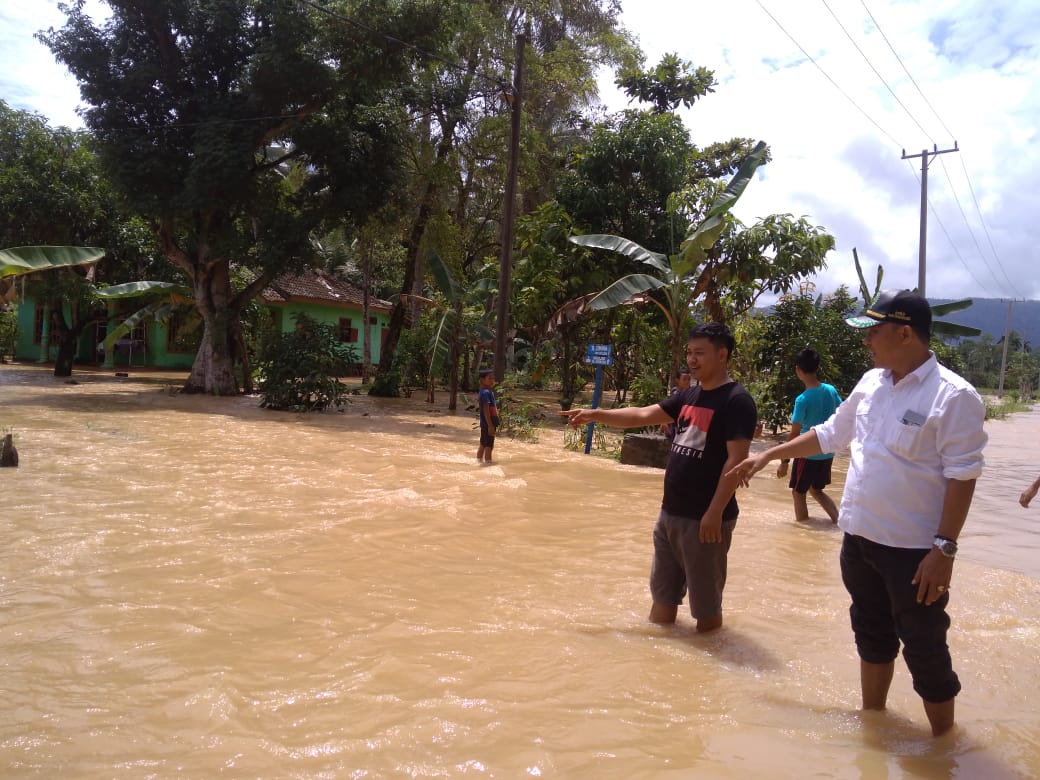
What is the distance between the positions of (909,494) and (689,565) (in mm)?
1396

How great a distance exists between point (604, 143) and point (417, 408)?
26.1 feet

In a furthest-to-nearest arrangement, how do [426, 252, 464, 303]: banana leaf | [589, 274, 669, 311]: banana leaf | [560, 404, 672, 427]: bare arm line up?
1. [426, 252, 464, 303]: banana leaf
2. [589, 274, 669, 311]: banana leaf
3. [560, 404, 672, 427]: bare arm

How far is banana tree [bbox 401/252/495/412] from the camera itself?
56.1ft

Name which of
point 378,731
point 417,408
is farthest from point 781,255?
point 378,731

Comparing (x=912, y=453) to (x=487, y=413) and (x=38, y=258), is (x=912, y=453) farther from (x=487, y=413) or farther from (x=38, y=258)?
(x=38, y=258)

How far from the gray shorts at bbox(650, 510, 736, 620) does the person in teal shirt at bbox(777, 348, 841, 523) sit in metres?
2.74

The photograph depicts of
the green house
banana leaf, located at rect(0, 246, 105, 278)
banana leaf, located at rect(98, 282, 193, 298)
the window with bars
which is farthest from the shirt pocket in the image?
the window with bars

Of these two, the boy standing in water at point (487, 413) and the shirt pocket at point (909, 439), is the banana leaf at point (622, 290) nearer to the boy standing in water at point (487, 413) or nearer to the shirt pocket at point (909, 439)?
the boy standing in water at point (487, 413)

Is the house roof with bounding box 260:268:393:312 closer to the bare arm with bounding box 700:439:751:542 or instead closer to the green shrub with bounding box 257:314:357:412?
the green shrub with bounding box 257:314:357:412

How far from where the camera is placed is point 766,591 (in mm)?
5496

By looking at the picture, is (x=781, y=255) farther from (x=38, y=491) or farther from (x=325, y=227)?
(x=38, y=491)

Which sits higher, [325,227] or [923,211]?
[923,211]

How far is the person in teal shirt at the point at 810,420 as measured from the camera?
7.26 metres

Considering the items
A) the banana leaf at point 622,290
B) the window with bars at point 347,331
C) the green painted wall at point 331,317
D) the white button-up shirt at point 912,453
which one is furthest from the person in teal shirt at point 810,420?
the window with bars at point 347,331
